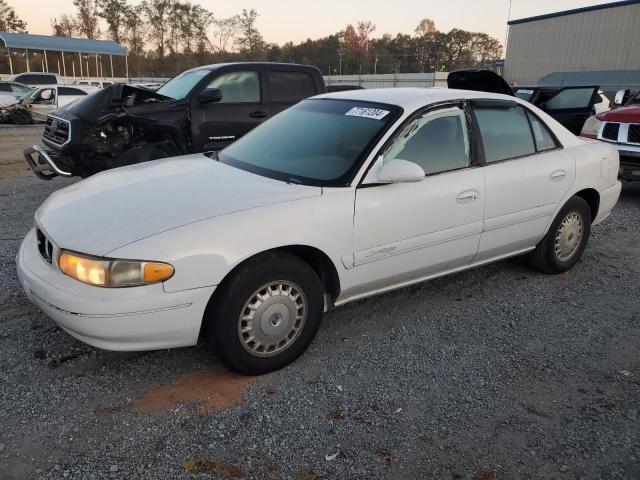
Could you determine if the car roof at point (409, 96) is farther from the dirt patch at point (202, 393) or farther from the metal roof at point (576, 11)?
the metal roof at point (576, 11)

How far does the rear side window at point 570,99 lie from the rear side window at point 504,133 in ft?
23.6

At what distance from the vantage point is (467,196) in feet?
12.0

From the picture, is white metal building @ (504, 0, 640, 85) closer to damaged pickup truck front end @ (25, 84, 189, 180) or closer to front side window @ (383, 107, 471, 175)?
damaged pickup truck front end @ (25, 84, 189, 180)

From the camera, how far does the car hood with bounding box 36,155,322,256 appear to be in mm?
2715

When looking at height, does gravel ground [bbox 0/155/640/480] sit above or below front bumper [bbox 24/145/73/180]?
below

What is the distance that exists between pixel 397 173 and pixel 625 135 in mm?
6317

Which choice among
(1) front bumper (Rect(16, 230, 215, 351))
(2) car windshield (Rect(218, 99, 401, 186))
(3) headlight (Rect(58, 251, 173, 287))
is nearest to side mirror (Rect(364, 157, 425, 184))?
(2) car windshield (Rect(218, 99, 401, 186))

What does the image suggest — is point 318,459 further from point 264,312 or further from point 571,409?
point 571,409

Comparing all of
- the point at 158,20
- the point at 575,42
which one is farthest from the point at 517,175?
the point at 158,20

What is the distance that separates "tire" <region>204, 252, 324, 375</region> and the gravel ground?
0.15m

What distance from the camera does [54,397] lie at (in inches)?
109

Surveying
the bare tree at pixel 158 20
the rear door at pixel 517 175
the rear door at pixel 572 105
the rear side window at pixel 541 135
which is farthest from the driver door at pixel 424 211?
the bare tree at pixel 158 20

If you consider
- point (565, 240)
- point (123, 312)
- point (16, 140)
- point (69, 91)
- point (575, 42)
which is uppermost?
point (575, 42)

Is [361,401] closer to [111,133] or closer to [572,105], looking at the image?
[111,133]
